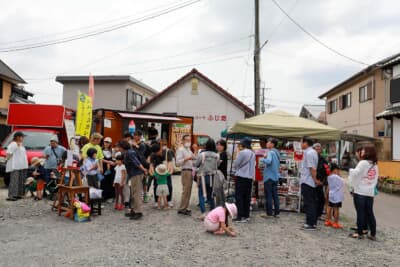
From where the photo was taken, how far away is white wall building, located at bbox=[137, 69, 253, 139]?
2441 cm


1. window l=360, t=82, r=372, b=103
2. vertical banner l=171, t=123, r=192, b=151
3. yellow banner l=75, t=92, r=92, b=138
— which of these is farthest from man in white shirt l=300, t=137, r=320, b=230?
window l=360, t=82, r=372, b=103

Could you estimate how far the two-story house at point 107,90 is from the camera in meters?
27.2

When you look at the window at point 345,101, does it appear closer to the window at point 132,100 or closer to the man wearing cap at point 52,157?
the window at point 132,100

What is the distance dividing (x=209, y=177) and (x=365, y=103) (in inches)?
784

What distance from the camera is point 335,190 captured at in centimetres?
720

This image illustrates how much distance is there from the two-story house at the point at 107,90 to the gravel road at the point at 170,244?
67.0 ft

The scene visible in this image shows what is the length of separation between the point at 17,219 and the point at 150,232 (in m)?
2.82

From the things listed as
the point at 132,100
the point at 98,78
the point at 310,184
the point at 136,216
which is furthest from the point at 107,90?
the point at 310,184

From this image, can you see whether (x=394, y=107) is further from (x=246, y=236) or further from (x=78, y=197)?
(x=78, y=197)

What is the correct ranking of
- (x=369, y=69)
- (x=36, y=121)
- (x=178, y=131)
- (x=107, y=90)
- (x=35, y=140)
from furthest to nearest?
(x=107, y=90) → (x=369, y=69) → (x=178, y=131) → (x=36, y=121) → (x=35, y=140)

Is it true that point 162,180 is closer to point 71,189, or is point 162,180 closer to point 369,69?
point 71,189

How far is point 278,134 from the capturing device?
836cm

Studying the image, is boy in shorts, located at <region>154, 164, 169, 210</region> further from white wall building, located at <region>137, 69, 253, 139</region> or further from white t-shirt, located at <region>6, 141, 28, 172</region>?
white wall building, located at <region>137, 69, 253, 139</region>

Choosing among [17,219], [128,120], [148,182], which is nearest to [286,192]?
[148,182]
